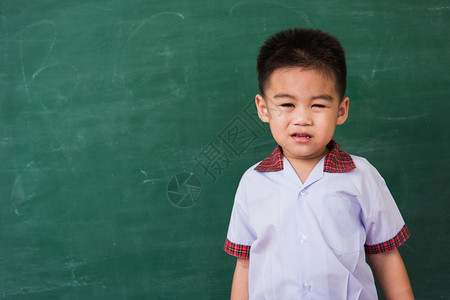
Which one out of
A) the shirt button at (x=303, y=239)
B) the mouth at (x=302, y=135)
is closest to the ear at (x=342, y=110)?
the mouth at (x=302, y=135)

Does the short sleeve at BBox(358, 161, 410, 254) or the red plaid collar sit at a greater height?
the red plaid collar

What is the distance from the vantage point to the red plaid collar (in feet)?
3.74

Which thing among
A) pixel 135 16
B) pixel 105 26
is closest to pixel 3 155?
pixel 105 26

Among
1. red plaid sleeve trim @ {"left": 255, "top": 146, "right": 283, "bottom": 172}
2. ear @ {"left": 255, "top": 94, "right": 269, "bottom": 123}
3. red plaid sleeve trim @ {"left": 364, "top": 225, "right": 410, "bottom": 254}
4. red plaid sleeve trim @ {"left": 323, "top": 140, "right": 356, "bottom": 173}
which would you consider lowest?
red plaid sleeve trim @ {"left": 364, "top": 225, "right": 410, "bottom": 254}

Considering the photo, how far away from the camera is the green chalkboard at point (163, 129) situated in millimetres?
1659

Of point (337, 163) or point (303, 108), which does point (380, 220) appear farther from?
point (303, 108)

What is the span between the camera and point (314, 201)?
1.12 m

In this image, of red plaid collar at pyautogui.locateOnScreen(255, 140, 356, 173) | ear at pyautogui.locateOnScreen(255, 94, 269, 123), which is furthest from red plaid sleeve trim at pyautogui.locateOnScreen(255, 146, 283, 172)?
ear at pyautogui.locateOnScreen(255, 94, 269, 123)

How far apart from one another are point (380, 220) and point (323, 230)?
0.16 meters

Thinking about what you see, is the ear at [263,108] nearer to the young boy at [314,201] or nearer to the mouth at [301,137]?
the young boy at [314,201]

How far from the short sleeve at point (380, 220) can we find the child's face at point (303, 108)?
0.18 m

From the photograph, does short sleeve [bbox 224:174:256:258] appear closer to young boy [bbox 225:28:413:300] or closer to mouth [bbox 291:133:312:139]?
young boy [bbox 225:28:413:300]

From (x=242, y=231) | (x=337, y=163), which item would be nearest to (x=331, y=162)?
(x=337, y=163)

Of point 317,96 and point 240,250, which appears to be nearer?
point 317,96
